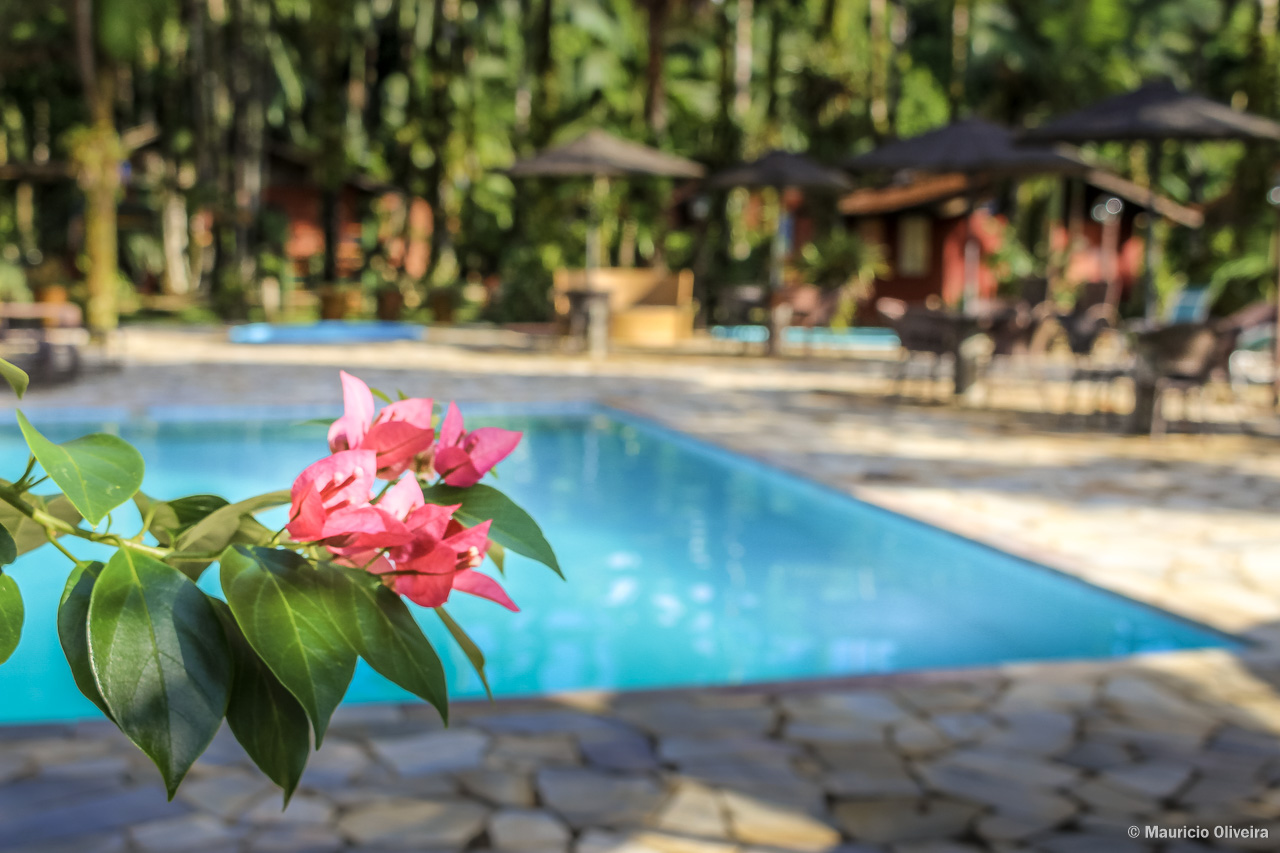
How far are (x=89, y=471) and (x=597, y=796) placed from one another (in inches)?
101

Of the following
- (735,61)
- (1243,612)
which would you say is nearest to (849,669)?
(1243,612)

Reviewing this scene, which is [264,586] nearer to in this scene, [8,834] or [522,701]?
[8,834]

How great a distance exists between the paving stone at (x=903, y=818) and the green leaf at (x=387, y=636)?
2.41m

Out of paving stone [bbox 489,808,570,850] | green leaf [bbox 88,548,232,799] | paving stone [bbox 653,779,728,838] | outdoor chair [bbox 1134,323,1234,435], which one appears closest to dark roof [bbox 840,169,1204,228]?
outdoor chair [bbox 1134,323,1234,435]

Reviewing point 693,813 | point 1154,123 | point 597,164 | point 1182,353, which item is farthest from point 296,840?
point 597,164

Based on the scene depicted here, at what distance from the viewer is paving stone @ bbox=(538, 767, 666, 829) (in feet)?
9.87

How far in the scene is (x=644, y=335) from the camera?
1955cm

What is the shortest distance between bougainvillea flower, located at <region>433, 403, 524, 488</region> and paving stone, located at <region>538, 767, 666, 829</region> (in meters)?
2.27

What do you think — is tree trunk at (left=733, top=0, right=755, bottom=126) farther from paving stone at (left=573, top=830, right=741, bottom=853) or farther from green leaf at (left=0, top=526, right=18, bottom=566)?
green leaf at (left=0, top=526, right=18, bottom=566)

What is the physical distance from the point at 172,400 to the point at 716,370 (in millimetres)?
6666

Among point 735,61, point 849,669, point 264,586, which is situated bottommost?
point 849,669

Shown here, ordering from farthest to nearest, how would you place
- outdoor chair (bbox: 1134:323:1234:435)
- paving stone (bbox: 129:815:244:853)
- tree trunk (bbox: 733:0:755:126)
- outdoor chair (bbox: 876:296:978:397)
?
tree trunk (bbox: 733:0:755:126), outdoor chair (bbox: 876:296:978:397), outdoor chair (bbox: 1134:323:1234:435), paving stone (bbox: 129:815:244:853)

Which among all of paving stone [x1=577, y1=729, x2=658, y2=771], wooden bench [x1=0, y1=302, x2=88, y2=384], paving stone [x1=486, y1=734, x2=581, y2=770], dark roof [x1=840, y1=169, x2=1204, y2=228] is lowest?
paving stone [x1=577, y1=729, x2=658, y2=771]

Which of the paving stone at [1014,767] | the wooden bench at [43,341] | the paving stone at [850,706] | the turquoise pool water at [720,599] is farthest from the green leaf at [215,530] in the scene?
the wooden bench at [43,341]
